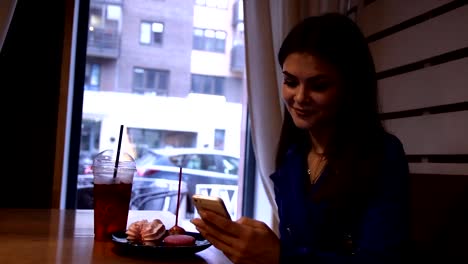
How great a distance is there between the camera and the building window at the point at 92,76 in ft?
8.82

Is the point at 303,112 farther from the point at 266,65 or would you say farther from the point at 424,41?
the point at 266,65

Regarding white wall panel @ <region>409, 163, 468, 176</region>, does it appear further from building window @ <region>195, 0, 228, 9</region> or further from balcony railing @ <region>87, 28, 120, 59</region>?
balcony railing @ <region>87, 28, 120, 59</region>

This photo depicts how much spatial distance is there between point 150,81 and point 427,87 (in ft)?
5.40

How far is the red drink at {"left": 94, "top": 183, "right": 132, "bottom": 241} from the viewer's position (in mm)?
1191

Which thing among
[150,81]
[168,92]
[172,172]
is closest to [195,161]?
[172,172]

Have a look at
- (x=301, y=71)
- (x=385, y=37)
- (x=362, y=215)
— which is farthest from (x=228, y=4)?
(x=362, y=215)

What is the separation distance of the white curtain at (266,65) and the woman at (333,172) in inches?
45.4

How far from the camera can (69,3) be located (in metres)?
2.38

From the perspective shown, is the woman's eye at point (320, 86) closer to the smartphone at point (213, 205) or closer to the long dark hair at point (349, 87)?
the long dark hair at point (349, 87)

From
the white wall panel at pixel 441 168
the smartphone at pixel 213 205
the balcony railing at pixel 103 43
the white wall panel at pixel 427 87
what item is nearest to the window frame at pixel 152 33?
the balcony railing at pixel 103 43

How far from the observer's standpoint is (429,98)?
176 cm

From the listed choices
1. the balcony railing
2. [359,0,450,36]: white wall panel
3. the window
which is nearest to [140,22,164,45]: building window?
the balcony railing

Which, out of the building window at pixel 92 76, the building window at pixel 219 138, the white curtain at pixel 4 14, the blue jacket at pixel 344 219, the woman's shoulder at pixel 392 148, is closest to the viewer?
the blue jacket at pixel 344 219

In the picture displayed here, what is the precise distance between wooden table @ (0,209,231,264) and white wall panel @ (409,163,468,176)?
91 cm
